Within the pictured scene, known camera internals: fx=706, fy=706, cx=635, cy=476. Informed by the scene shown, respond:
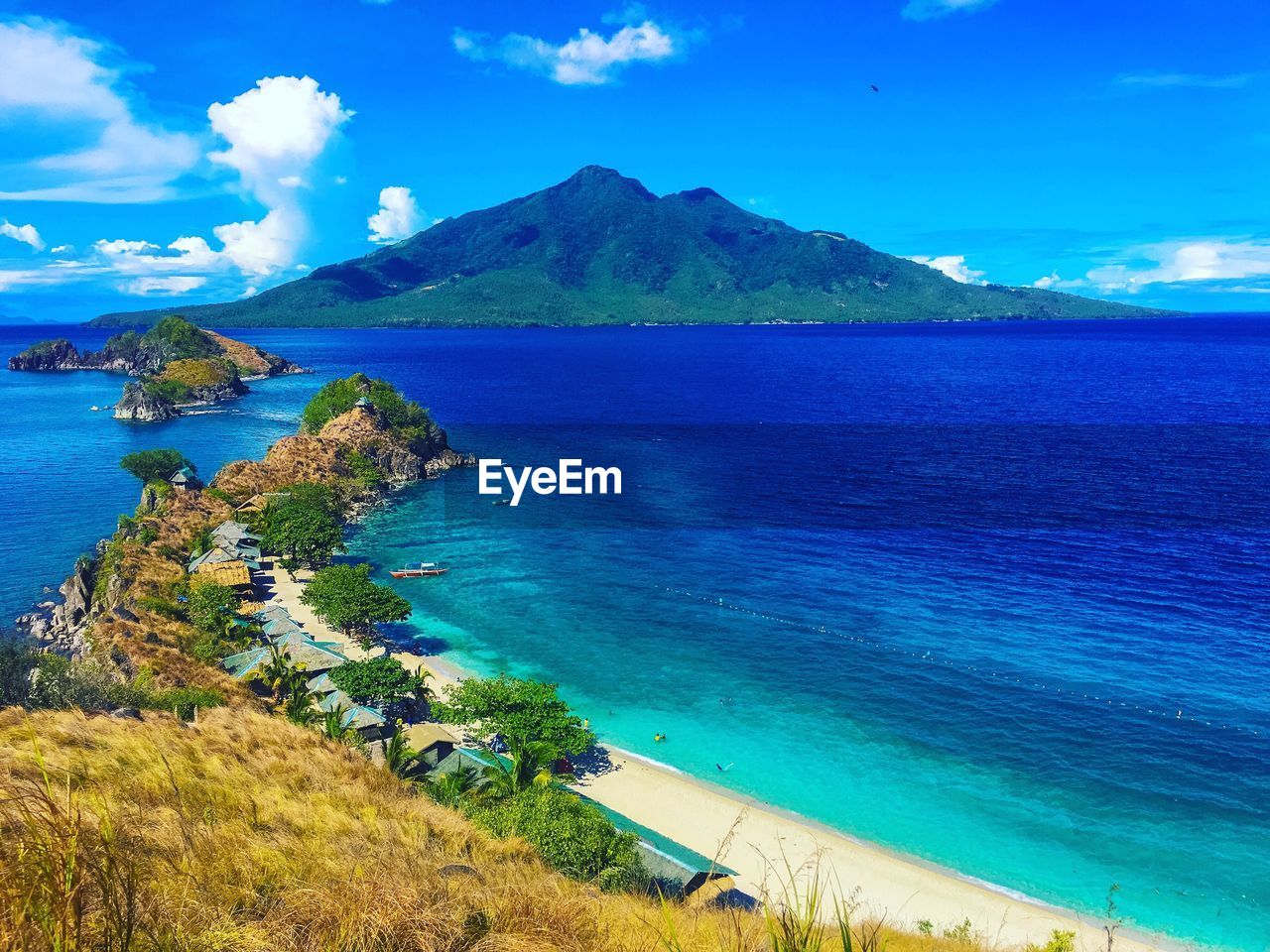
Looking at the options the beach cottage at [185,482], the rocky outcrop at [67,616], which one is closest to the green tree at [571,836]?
the rocky outcrop at [67,616]

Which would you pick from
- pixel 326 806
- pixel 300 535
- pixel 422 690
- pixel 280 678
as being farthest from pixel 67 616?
pixel 326 806

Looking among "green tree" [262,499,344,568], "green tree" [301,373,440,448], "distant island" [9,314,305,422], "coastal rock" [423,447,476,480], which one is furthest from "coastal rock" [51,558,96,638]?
"distant island" [9,314,305,422]

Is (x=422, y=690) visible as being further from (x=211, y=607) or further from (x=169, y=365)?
(x=169, y=365)

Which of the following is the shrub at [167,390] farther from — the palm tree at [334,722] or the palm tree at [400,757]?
the palm tree at [400,757]

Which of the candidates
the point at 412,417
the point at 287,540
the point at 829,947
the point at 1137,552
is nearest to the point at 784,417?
the point at 412,417

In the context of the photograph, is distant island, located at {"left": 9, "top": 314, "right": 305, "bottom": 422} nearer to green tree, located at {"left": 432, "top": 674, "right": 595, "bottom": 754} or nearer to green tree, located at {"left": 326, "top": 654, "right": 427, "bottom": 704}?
green tree, located at {"left": 326, "top": 654, "right": 427, "bottom": 704}
